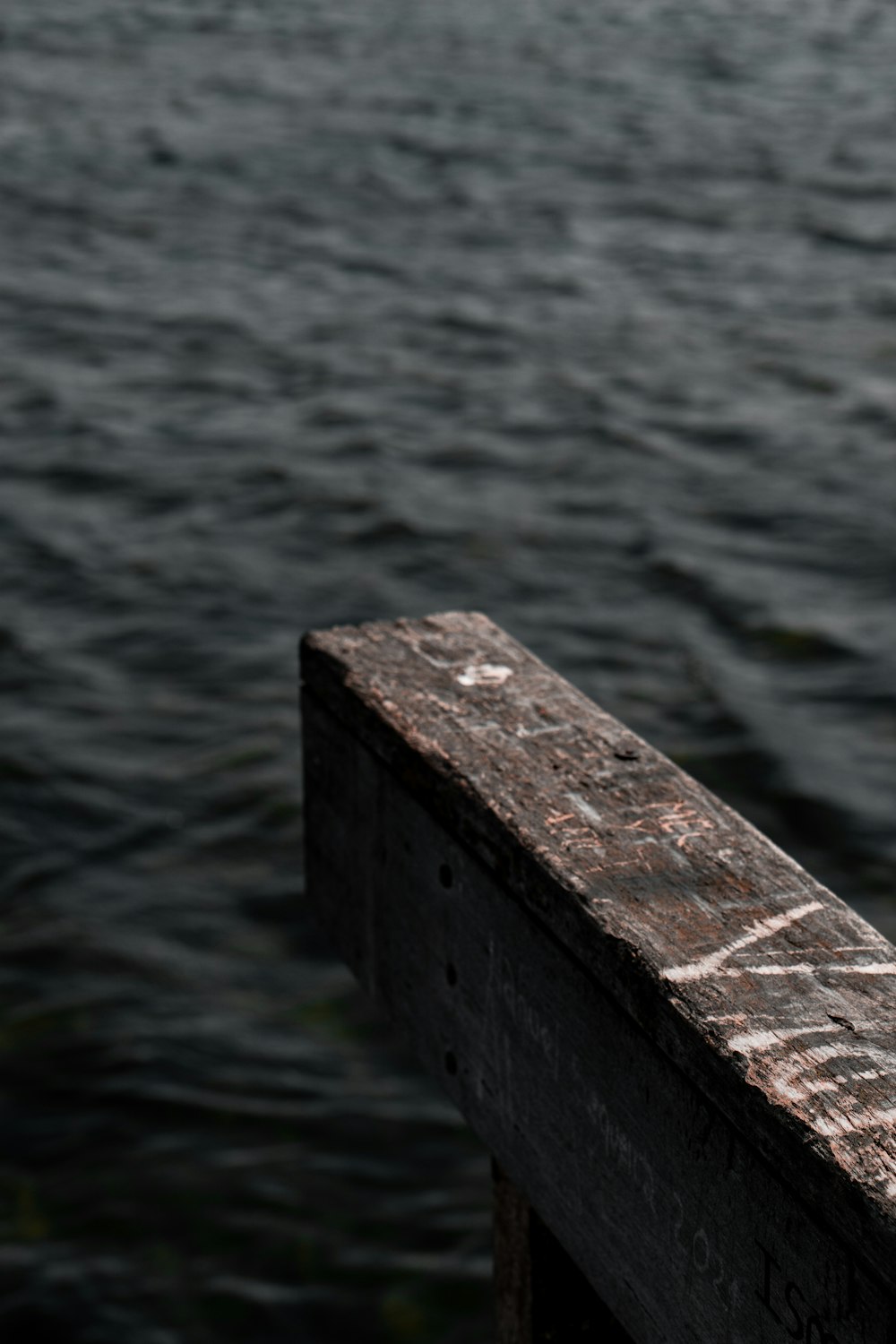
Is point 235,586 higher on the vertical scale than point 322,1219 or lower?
higher

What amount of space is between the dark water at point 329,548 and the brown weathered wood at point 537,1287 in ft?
3.67

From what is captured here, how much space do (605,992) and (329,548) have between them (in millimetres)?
4215

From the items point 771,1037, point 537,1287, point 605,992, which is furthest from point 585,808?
point 537,1287

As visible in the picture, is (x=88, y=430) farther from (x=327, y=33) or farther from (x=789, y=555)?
(x=327, y=33)

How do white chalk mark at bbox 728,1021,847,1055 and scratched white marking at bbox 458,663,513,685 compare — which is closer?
white chalk mark at bbox 728,1021,847,1055

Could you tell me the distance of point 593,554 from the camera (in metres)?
5.29

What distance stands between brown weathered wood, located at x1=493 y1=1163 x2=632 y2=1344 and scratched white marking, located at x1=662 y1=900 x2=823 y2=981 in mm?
484

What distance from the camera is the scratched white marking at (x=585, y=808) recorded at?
139 centimetres

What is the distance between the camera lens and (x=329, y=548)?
538cm

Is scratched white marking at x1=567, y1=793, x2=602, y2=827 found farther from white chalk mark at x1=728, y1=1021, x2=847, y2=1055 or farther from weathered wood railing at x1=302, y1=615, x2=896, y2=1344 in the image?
white chalk mark at x1=728, y1=1021, x2=847, y2=1055

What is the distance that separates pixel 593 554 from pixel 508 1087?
155 inches

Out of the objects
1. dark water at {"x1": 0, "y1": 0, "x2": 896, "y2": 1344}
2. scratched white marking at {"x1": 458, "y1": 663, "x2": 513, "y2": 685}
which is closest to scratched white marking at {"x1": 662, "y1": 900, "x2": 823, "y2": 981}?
scratched white marking at {"x1": 458, "y1": 663, "x2": 513, "y2": 685}

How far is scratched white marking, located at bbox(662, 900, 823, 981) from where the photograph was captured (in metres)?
1.16

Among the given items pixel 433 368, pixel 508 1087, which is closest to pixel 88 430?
pixel 433 368
